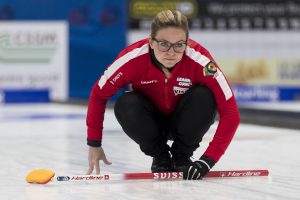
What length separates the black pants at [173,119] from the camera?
236cm

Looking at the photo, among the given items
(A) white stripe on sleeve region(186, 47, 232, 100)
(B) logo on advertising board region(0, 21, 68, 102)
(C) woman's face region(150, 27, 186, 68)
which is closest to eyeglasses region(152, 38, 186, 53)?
(C) woman's face region(150, 27, 186, 68)

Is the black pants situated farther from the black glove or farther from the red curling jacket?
the black glove

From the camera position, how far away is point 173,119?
2469 mm

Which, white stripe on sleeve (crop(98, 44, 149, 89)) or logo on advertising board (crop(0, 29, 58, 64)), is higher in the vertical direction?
white stripe on sleeve (crop(98, 44, 149, 89))

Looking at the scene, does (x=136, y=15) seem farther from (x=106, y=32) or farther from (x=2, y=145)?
(x=2, y=145)

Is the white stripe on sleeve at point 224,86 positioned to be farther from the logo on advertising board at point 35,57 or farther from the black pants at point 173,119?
the logo on advertising board at point 35,57

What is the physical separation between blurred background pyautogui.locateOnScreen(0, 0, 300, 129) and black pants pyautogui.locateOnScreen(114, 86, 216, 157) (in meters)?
5.89

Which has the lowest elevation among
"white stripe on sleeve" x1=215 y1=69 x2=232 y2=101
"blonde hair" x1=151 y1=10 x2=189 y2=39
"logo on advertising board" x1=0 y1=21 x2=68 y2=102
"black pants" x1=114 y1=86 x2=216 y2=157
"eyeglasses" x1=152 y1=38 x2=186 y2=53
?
"logo on advertising board" x1=0 y1=21 x2=68 y2=102

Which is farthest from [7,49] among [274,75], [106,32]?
[274,75]

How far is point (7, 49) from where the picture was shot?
335 inches

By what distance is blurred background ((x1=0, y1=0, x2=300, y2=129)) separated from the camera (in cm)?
856

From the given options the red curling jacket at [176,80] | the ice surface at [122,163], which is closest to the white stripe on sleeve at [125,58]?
the red curling jacket at [176,80]

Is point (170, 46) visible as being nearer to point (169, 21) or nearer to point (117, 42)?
point (169, 21)

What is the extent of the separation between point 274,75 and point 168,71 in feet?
22.2
